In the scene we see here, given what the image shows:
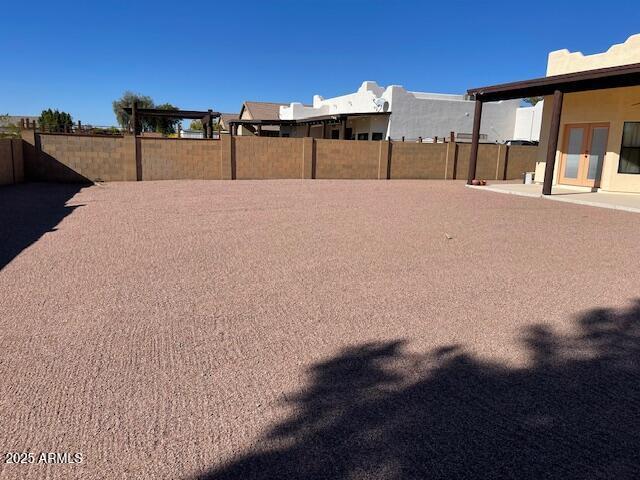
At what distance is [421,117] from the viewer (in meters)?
32.0

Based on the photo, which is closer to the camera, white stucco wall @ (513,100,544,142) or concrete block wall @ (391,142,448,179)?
concrete block wall @ (391,142,448,179)

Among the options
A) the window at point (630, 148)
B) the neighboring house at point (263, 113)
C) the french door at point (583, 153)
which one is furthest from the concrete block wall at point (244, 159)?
the neighboring house at point (263, 113)

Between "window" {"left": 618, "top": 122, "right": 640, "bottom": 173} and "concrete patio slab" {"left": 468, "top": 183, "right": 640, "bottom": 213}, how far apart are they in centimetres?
98

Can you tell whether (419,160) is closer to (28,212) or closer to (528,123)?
(528,123)

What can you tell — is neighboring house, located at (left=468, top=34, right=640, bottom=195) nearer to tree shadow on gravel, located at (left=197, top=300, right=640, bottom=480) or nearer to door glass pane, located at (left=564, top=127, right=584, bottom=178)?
door glass pane, located at (left=564, top=127, right=584, bottom=178)

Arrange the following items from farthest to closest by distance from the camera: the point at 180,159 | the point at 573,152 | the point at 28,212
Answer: the point at 180,159 → the point at 573,152 → the point at 28,212

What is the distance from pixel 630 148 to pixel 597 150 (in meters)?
A: 1.26

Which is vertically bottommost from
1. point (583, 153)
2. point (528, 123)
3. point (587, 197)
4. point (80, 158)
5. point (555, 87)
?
point (587, 197)

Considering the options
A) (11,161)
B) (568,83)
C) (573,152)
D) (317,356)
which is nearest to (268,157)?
(11,161)

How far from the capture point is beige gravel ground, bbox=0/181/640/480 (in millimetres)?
2947

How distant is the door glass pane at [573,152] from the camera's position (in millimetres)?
20013

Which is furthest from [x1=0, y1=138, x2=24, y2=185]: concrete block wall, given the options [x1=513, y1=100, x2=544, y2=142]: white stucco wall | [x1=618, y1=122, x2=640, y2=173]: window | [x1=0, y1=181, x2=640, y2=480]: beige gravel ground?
[x1=513, y1=100, x2=544, y2=142]: white stucco wall

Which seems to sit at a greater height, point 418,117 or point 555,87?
point 555,87

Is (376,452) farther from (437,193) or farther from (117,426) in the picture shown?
(437,193)
